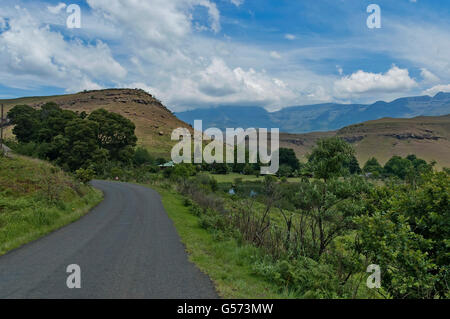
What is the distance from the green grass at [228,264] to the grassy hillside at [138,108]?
92492 millimetres

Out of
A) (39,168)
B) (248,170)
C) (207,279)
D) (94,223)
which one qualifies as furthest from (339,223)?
(248,170)

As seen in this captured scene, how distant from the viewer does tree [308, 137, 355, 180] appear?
1068 centimetres

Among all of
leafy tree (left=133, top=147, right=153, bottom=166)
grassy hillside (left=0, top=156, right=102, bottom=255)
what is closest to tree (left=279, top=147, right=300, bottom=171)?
leafy tree (left=133, top=147, right=153, bottom=166)

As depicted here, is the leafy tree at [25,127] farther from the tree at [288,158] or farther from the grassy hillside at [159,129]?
the tree at [288,158]

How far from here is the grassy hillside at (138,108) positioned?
11813 centimetres

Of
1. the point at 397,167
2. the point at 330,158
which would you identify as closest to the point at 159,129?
the point at 397,167

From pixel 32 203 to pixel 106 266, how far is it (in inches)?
396

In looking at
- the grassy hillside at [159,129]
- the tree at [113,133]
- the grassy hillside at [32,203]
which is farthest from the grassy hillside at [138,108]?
the grassy hillside at [32,203]

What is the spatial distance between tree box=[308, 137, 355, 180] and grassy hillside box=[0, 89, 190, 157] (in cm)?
9509

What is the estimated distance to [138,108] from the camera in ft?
509

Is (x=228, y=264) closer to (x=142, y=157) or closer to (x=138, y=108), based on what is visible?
(x=142, y=157)

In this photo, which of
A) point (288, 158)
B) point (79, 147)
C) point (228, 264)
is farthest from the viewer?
→ point (288, 158)

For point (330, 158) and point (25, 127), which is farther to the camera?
point (25, 127)

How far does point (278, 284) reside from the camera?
8211 millimetres
